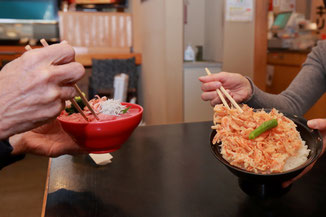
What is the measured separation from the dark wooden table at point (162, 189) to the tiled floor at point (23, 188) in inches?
44.4

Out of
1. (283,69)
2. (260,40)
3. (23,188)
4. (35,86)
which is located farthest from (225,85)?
(283,69)

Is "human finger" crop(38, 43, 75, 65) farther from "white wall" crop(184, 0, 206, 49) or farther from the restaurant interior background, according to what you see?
"white wall" crop(184, 0, 206, 49)

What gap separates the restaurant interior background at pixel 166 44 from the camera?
124 inches

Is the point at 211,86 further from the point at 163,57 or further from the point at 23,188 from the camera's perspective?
the point at 163,57

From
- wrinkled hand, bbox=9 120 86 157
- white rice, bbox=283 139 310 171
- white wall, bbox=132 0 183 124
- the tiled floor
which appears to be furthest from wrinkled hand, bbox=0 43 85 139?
white wall, bbox=132 0 183 124

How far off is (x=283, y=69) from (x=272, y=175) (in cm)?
453

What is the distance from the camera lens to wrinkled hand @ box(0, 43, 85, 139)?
0.66m

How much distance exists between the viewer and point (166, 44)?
10.5 ft

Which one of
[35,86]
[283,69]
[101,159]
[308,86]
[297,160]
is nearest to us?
[35,86]

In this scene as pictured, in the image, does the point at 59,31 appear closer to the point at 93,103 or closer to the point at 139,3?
the point at 139,3

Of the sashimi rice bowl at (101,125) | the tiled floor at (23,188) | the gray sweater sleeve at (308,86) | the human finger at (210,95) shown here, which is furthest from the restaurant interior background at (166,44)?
the gray sweater sleeve at (308,86)

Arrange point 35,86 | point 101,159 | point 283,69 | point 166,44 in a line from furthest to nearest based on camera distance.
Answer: point 283,69 < point 166,44 < point 101,159 < point 35,86

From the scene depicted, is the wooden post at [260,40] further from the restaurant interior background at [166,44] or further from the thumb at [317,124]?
the thumb at [317,124]

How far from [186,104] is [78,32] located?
2.31 m
